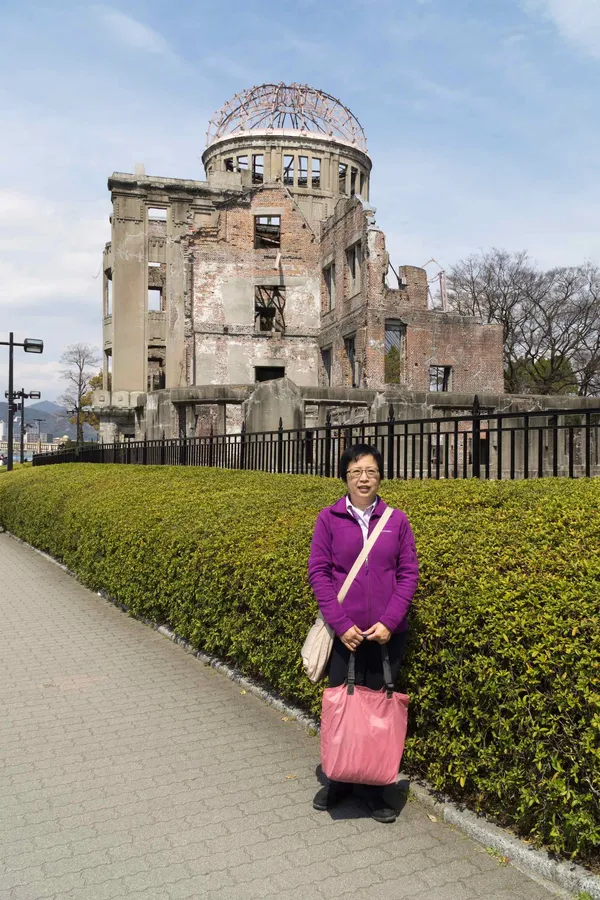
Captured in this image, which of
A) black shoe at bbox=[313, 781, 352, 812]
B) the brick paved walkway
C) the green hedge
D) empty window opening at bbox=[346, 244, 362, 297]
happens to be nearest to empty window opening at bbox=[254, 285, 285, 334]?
empty window opening at bbox=[346, 244, 362, 297]

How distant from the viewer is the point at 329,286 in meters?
38.2

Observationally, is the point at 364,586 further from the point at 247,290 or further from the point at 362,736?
the point at 247,290

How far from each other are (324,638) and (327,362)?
3478 centimetres

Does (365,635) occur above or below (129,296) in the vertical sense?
below

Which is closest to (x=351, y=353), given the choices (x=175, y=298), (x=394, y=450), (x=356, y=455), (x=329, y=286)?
(x=329, y=286)

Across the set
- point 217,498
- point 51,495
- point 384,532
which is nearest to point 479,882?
point 384,532

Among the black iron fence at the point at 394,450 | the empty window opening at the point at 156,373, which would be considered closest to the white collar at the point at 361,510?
the black iron fence at the point at 394,450

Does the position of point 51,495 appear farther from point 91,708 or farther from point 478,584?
point 478,584

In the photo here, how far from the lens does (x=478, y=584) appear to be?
3.73 meters

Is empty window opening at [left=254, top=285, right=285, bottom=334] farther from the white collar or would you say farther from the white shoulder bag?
the white shoulder bag

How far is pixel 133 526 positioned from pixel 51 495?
6.08 metres

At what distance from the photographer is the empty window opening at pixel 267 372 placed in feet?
126

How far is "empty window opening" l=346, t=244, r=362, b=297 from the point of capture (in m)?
33.3

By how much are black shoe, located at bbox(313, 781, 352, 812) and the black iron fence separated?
14.0 feet
